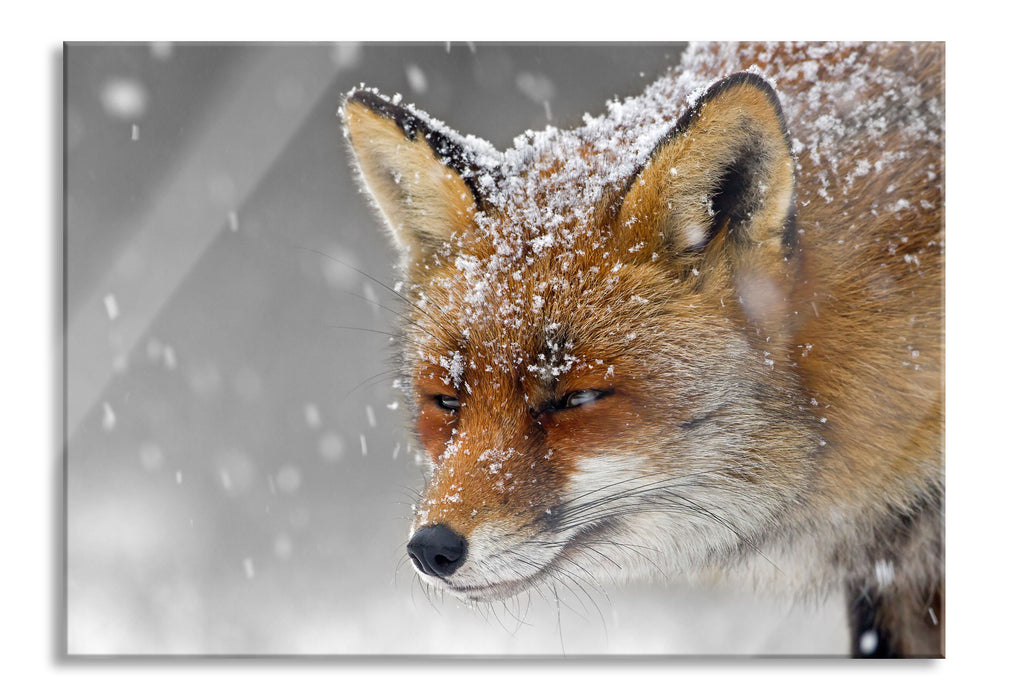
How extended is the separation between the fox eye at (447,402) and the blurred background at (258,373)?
38cm

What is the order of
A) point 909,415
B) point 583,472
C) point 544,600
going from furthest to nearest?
point 544,600, point 909,415, point 583,472

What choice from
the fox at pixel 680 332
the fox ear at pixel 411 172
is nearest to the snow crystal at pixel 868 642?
the fox at pixel 680 332

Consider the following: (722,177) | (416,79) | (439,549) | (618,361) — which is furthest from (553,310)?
(416,79)

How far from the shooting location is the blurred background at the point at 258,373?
2934 mm

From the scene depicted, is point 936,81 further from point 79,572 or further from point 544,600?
point 79,572

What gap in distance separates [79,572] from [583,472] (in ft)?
6.01

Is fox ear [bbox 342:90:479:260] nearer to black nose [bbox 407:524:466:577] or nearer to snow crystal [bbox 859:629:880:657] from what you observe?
black nose [bbox 407:524:466:577]

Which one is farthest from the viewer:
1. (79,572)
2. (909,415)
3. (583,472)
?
(79,572)

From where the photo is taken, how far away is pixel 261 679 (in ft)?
10.2

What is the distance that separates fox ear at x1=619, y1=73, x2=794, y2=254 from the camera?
7.50ft

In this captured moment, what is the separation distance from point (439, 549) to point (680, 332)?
0.85m

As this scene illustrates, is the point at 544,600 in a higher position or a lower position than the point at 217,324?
lower

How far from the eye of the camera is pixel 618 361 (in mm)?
2389
